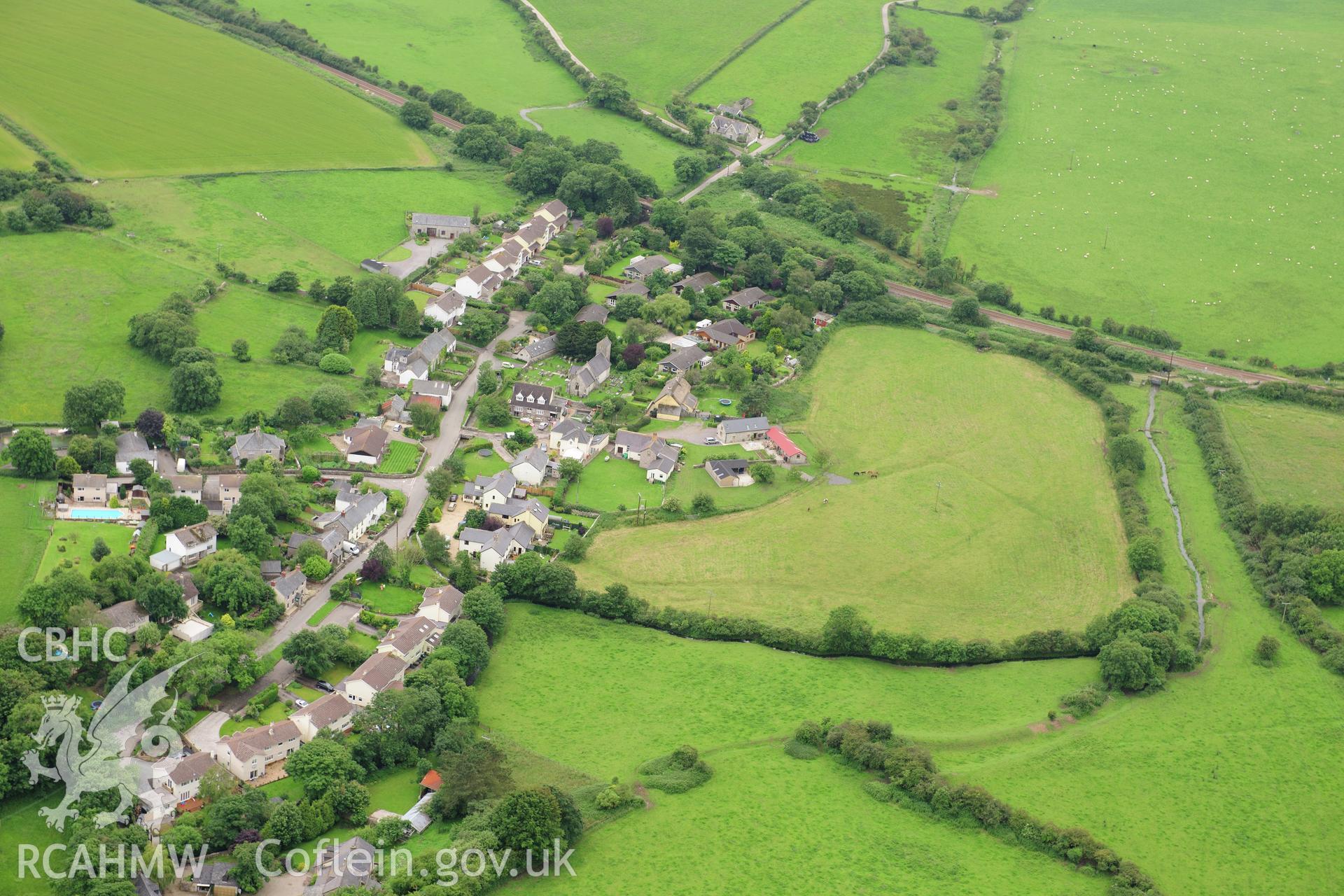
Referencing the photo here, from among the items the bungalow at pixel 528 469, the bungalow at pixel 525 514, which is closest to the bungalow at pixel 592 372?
the bungalow at pixel 528 469

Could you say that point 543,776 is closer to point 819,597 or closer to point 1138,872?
point 819,597

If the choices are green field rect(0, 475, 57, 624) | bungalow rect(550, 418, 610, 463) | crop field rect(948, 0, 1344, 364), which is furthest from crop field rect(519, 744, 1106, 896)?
crop field rect(948, 0, 1344, 364)

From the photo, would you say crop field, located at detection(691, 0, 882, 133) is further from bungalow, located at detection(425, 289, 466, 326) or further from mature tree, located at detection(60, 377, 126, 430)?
mature tree, located at detection(60, 377, 126, 430)

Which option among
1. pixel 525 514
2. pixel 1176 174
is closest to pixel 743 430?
pixel 525 514


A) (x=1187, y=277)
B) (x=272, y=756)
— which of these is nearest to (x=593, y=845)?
(x=272, y=756)

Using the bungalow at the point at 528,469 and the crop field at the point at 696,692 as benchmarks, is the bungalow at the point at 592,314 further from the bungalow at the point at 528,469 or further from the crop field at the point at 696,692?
the crop field at the point at 696,692

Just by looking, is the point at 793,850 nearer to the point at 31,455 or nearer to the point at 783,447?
the point at 783,447
